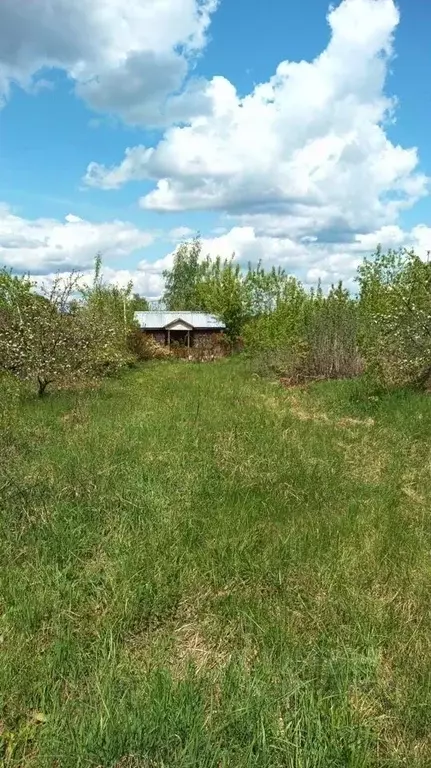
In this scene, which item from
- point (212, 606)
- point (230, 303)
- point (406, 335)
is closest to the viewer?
point (212, 606)

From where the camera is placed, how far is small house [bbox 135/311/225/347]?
123 feet

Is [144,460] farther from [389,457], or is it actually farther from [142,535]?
[389,457]

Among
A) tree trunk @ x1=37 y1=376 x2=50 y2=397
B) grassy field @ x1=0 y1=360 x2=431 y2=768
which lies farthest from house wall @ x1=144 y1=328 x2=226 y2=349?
grassy field @ x1=0 y1=360 x2=431 y2=768

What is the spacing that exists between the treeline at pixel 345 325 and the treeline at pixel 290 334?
0.09ft

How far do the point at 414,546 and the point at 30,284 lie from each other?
44.4ft

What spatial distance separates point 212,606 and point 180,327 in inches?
1356

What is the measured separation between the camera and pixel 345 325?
55.6 ft

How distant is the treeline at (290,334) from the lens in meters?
11.1

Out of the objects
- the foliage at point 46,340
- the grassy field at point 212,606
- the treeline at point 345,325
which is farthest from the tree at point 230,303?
the grassy field at point 212,606

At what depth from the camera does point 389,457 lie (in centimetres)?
721

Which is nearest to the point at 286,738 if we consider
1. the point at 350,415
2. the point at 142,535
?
the point at 142,535

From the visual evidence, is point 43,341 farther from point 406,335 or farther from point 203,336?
point 203,336

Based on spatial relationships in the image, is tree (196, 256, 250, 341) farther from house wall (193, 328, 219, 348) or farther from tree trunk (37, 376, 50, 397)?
tree trunk (37, 376, 50, 397)

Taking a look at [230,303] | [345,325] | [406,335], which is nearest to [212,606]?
[406,335]
